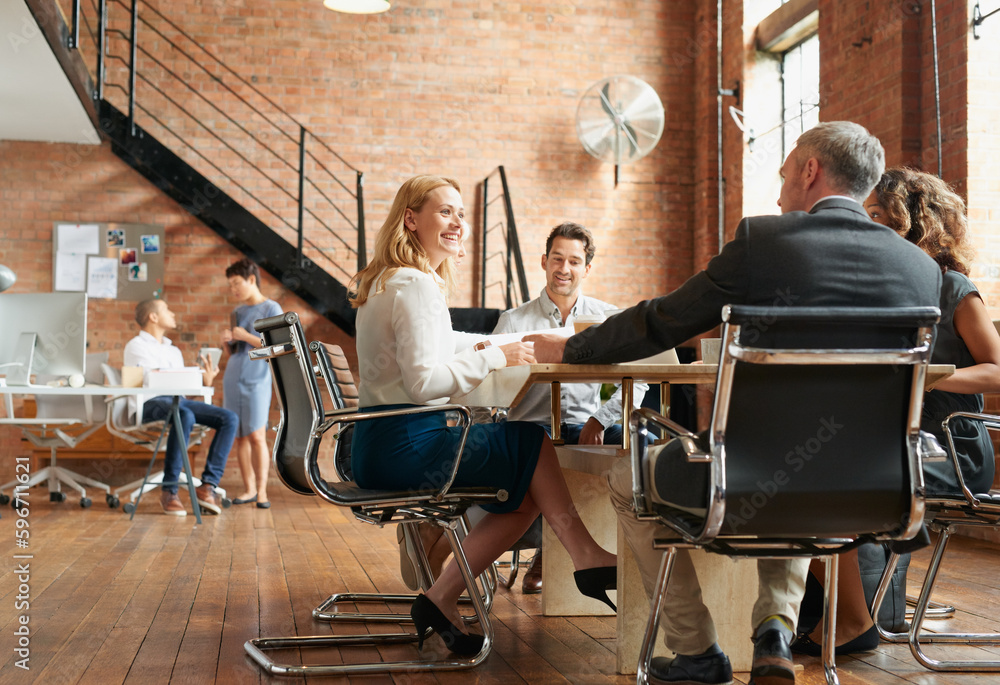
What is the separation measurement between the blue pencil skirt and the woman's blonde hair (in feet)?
1.06

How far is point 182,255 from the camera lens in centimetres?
698

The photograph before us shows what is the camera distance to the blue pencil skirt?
211cm

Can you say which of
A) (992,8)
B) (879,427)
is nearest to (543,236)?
(992,8)

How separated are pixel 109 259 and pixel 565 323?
4.56m

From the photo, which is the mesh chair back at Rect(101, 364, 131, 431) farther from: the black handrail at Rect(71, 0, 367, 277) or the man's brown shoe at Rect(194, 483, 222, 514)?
the black handrail at Rect(71, 0, 367, 277)

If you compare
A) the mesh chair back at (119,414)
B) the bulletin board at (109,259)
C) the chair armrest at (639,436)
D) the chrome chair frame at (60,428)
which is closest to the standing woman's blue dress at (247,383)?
the mesh chair back at (119,414)

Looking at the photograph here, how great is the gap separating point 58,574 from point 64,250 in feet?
13.4

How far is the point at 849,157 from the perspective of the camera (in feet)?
5.93

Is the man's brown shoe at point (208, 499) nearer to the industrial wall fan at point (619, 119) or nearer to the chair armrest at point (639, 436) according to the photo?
the industrial wall fan at point (619, 119)

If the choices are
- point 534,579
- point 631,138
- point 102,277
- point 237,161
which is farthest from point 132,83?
point 534,579

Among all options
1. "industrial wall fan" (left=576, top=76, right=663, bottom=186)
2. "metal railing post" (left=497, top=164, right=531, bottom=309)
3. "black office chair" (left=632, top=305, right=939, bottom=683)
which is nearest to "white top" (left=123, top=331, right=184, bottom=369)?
"metal railing post" (left=497, top=164, right=531, bottom=309)

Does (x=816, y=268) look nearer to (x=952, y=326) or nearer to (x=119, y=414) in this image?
(x=952, y=326)

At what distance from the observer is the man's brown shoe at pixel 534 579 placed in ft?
10.7

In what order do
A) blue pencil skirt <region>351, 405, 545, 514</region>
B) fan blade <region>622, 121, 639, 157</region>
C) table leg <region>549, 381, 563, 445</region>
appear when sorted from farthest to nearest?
fan blade <region>622, 121, 639, 157</region> → table leg <region>549, 381, 563, 445</region> → blue pencil skirt <region>351, 405, 545, 514</region>
